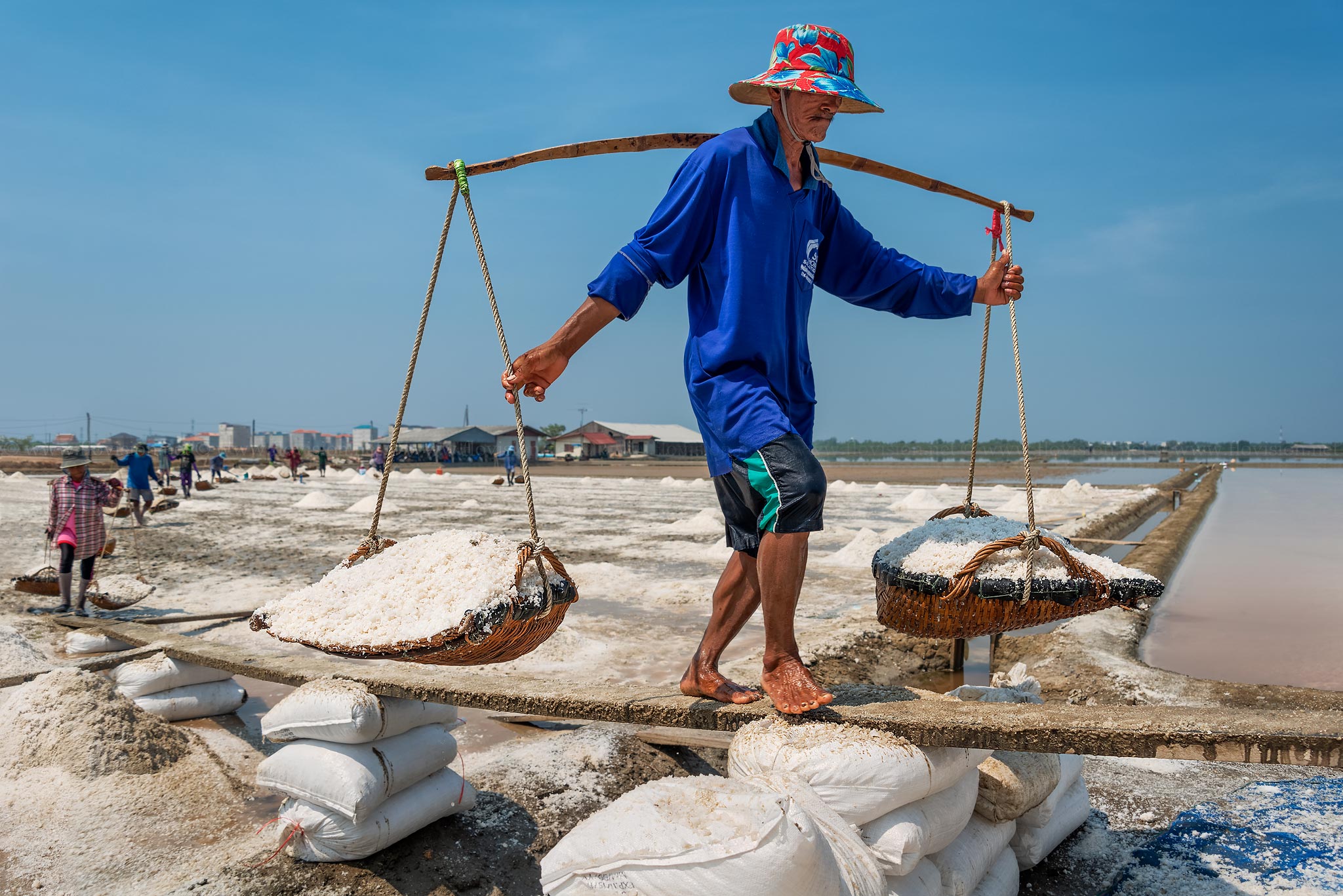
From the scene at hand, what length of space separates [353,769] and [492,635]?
967 millimetres

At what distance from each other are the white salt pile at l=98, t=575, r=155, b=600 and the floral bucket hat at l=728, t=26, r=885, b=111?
6.50 metres

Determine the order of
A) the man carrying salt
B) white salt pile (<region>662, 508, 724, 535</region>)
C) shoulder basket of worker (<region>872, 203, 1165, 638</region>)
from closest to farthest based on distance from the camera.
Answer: the man carrying salt < shoulder basket of worker (<region>872, 203, 1165, 638</region>) < white salt pile (<region>662, 508, 724, 535</region>)

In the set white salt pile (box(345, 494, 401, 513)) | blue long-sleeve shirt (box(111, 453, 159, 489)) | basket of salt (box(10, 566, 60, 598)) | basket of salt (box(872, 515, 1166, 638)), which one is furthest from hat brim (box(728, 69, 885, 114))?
white salt pile (box(345, 494, 401, 513))

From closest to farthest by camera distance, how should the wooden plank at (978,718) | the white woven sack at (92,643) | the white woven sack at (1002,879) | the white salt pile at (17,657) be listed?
1. the wooden plank at (978,718)
2. the white woven sack at (1002,879)
3. the white salt pile at (17,657)
4. the white woven sack at (92,643)

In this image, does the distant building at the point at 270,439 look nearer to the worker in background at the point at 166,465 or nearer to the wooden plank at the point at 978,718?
the worker in background at the point at 166,465

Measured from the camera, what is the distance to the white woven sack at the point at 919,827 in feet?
6.46

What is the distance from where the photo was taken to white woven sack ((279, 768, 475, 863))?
251 cm

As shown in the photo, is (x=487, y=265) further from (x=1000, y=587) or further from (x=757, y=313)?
(x=1000, y=587)

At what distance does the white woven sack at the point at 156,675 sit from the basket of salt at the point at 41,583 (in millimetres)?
3472

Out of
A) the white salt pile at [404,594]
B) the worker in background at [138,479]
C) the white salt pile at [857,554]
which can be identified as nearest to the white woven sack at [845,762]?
the white salt pile at [404,594]

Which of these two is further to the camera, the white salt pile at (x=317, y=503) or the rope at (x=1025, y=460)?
the white salt pile at (x=317, y=503)

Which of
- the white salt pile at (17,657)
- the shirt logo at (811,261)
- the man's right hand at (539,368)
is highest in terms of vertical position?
the shirt logo at (811,261)

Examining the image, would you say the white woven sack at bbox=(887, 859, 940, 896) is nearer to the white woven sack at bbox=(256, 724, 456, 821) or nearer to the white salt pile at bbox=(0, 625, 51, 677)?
the white woven sack at bbox=(256, 724, 456, 821)

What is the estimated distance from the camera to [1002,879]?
2.38 m
